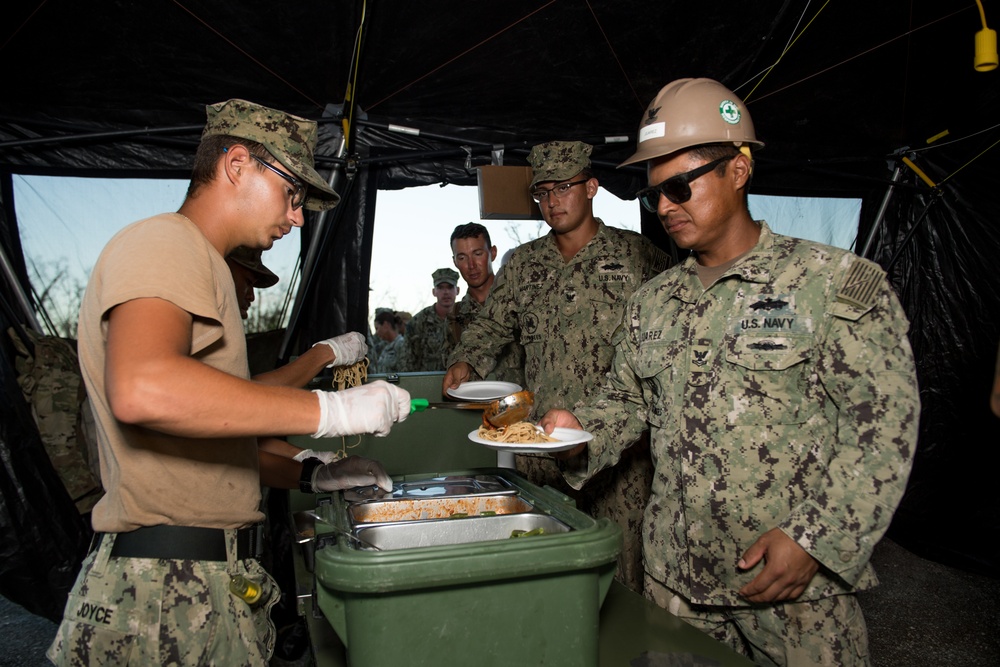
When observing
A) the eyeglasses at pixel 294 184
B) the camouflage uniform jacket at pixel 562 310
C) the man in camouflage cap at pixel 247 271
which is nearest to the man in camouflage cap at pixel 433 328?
the camouflage uniform jacket at pixel 562 310

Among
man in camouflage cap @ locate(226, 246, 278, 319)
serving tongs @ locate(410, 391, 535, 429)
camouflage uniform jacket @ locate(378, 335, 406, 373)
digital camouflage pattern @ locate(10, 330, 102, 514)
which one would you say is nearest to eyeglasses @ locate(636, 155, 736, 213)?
serving tongs @ locate(410, 391, 535, 429)

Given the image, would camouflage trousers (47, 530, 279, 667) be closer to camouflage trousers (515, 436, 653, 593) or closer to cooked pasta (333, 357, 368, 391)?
cooked pasta (333, 357, 368, 391)

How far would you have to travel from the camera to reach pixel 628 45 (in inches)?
158

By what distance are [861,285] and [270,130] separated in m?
1.54

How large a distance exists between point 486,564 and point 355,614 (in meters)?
0.27

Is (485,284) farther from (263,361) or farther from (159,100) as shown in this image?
(159,100)

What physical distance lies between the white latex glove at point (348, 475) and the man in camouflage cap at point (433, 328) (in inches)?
167

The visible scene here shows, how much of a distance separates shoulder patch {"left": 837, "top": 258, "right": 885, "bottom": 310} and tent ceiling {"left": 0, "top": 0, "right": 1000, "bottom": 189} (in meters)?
2.52

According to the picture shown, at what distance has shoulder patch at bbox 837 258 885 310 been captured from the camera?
1.70 m

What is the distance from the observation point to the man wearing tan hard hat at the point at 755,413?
166 centimetres

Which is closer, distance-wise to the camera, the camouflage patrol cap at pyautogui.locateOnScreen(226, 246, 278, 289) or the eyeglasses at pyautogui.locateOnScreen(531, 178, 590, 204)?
the camouflage patrol cap at pyautogui.locateOnScreen(226, 246, 278, 289)

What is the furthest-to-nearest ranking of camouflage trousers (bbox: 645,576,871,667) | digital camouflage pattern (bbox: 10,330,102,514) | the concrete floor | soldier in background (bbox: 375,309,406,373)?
1. soldier in background (bbox: 375,309,406,373)
2. digital camouflage pattern (bbox: 10,330,102,514)
3. the concrete floor
4. camouflage trousers (bbox: 645,576,871,667)

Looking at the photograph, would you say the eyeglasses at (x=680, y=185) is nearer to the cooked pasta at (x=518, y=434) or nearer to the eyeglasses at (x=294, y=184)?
the cooked pasta at (x=518, y=434)

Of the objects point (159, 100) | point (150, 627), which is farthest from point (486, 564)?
point (159, 100)
